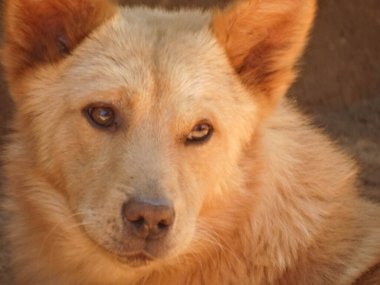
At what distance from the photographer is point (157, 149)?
4.57m

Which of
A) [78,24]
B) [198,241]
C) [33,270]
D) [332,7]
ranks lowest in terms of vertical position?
[33,270]

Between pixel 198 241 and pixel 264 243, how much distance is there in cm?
35

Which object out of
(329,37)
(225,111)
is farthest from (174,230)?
(329,37)

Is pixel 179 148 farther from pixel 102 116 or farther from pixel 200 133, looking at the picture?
pixel 102 116

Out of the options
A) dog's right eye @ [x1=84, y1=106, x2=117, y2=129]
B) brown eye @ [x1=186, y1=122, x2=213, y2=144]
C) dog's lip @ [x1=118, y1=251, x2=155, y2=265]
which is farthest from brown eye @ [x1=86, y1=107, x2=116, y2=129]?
dog's lip @ [x1=118, y1=251, x2=155, y2=265]

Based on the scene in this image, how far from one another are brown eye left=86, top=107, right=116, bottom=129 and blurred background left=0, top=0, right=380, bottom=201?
429 cm

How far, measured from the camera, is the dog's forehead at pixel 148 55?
467 cm

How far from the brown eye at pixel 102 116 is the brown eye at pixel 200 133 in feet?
1.28

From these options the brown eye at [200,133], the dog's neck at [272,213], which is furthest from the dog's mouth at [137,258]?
the brown eye at [200,133]

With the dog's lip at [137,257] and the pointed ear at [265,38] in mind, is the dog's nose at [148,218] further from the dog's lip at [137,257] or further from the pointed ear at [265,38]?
the pointed ear at [265,38]

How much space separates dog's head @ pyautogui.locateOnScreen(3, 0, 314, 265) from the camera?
453 centimetres

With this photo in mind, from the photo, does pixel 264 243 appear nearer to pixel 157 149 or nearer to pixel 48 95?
pixel 157 149

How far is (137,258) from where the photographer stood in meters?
4.55

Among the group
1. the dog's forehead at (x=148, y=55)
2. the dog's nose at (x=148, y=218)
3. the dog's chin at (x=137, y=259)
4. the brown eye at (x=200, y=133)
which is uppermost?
the dog's forehead at (x=148, y=55)
